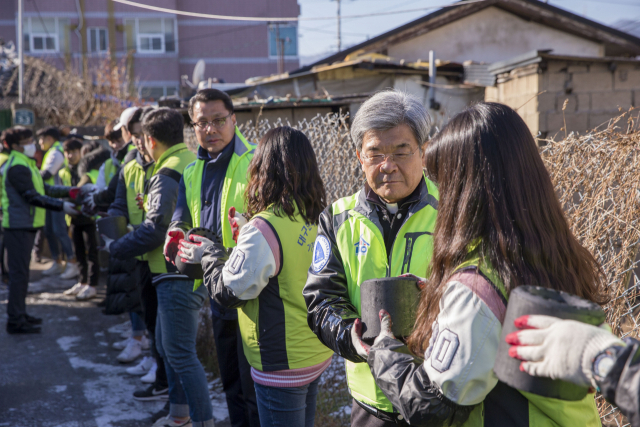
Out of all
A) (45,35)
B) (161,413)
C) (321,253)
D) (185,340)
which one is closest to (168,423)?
(161,413)

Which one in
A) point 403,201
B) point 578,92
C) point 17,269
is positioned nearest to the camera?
point 403,201

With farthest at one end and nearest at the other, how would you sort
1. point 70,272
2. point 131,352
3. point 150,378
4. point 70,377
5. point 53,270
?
point 53,270, point 70,272, point 131,352, point 70,377, point 150,378

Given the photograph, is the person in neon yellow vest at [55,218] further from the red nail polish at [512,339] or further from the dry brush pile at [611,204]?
the red nail polish at [512,339]

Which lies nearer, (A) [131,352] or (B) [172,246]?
(B) [172,246]

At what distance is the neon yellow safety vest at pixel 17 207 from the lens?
5.77m

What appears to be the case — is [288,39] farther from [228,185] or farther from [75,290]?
[228,185]

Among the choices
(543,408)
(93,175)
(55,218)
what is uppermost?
(93,175)

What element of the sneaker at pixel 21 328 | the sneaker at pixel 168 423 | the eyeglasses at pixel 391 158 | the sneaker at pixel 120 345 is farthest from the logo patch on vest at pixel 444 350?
the sneaker at pixel 21 328

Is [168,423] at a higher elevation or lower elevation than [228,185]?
lower

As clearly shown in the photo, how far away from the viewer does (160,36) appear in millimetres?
28297

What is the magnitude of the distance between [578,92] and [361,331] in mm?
6370

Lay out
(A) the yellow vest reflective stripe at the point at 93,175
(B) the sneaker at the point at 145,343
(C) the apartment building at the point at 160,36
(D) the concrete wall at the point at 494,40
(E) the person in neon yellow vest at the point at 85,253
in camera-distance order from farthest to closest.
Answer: (C) the apartment building at the point at 160,36
(D) the concrete wall at the point at 494,40
(E) the person in neon yellow vest at the point at 85,253
(A) the yellow vest reflective stripe at the point at 93,175
(B) the sneaker at the point at 145,343

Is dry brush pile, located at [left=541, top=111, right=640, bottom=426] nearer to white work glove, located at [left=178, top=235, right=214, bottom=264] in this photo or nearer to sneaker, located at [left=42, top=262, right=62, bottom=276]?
white work glove, located at [left=178, top=235, right=214, bottom=264]

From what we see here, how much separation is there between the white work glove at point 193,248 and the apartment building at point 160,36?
80.7 feet
